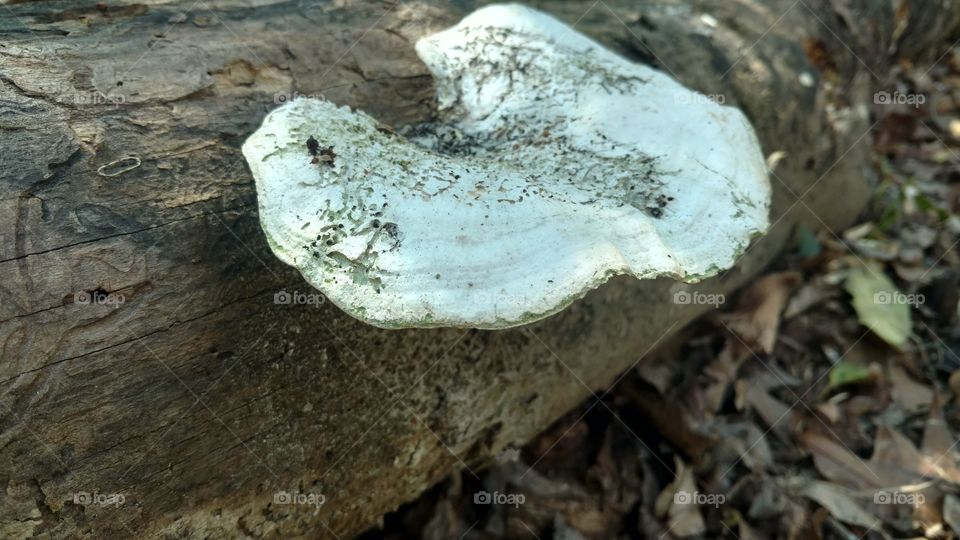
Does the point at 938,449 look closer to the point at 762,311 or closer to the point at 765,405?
the point at 765,405

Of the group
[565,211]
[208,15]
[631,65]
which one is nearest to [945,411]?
[631,65]

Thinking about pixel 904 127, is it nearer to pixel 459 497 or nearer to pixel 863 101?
pixel 863 101
